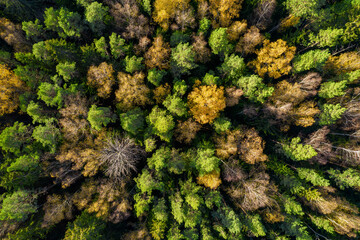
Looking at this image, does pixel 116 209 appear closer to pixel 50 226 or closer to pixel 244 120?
pixel 50 226

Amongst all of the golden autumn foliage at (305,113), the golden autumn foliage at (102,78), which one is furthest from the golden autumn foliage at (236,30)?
the golden autumn foliage at (102,78)

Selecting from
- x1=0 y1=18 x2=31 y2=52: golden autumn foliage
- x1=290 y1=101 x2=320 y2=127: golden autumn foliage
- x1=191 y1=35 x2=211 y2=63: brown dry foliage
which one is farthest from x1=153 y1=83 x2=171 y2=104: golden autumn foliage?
x1=0 y1=18 x2=31 y2=52: golden autumn foliage

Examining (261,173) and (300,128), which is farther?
(300,128)

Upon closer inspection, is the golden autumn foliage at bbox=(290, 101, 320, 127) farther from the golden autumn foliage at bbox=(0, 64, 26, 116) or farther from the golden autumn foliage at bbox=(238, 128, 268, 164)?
the golden autumn foliage at bbox=(0, 64, 26, 116)

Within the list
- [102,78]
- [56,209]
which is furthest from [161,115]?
[56,209]

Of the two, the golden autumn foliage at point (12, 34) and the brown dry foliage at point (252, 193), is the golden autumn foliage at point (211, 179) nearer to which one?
the brown dry foliage at point (252, 193)

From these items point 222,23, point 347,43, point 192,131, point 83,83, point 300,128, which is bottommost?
point 300,128

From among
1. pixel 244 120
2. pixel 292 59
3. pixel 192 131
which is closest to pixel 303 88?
pixel 292 59
